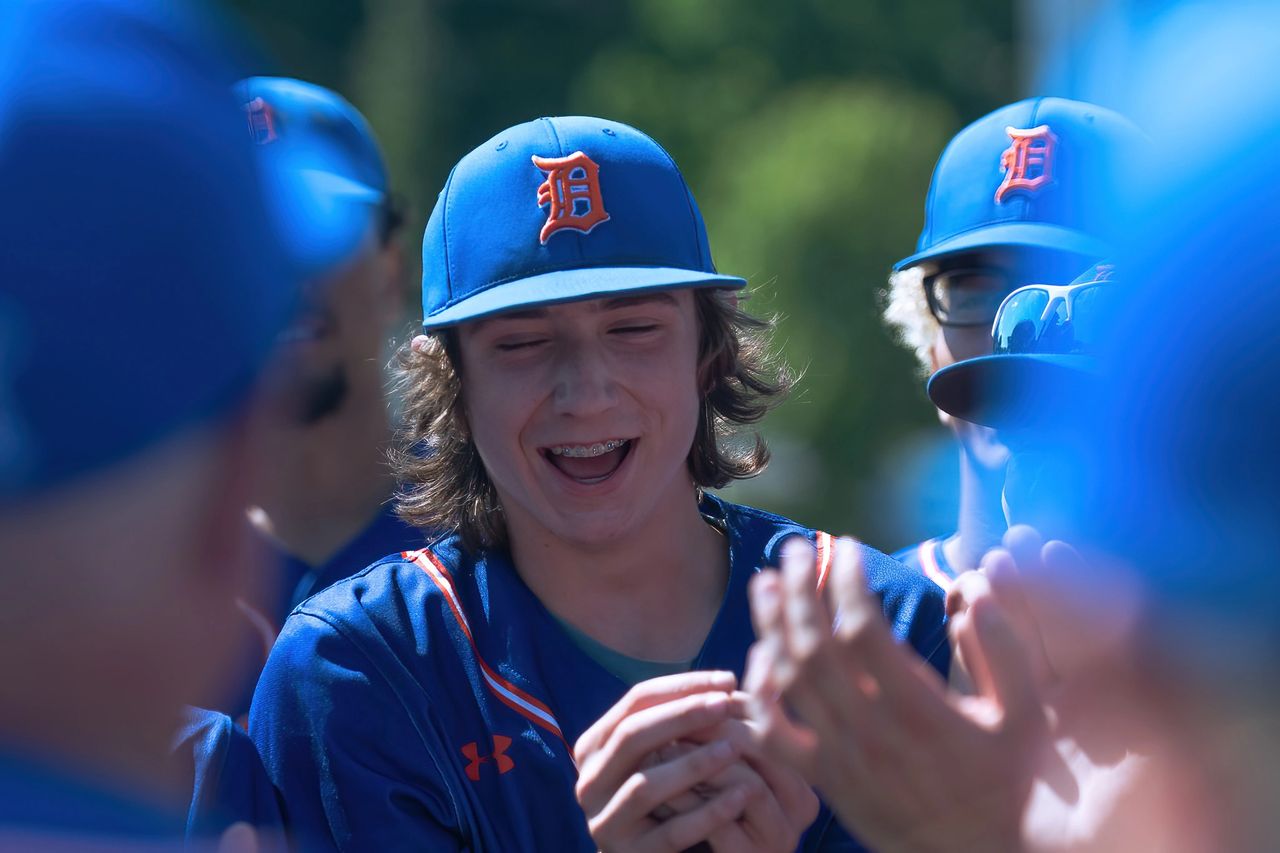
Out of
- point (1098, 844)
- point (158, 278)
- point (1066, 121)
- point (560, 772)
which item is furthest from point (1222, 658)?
point (1066, 121)

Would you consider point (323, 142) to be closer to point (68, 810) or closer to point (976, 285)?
point (976, 285)

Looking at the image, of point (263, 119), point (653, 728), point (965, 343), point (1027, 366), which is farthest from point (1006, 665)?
point (263, 119)

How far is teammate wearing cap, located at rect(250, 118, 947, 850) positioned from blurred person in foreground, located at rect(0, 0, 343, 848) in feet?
4.34

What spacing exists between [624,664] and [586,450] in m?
0.41

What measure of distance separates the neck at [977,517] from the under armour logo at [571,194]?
4.12 ft

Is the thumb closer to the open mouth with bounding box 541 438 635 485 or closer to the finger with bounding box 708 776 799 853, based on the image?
Result: the finger with bounding box 708 776 799 853

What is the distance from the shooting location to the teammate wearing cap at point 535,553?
91.3 inches

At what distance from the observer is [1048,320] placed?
2.04 meters

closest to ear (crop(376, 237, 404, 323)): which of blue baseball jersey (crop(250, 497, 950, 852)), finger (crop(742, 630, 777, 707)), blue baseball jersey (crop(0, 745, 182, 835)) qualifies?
blue baseball jersey (crop(250, 497, 950, 852))

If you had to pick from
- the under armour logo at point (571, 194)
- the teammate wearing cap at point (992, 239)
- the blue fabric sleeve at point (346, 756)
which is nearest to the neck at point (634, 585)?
the blue fabric sleeve at point (346, 756)

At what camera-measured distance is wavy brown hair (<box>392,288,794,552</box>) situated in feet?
9.21

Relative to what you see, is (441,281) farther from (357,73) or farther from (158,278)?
(357,73)

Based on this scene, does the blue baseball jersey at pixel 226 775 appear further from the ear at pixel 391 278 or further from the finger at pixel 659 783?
the ear at pixel 391 278

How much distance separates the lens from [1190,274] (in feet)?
3.62
